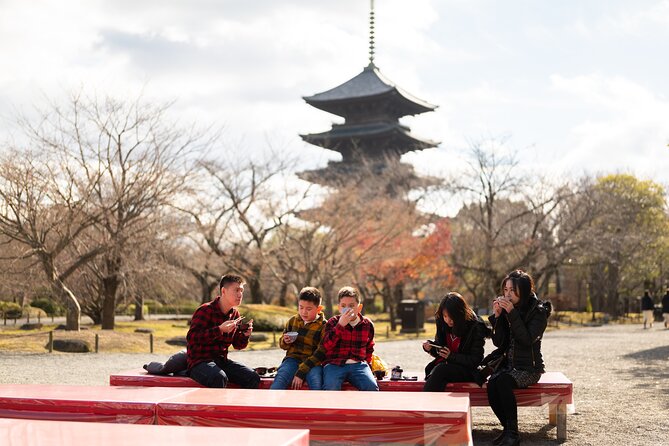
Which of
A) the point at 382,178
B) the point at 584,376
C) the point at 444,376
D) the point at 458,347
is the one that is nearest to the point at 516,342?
the point at 458,347

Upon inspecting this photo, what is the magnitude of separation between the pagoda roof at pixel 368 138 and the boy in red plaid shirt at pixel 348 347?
35068 millimetres

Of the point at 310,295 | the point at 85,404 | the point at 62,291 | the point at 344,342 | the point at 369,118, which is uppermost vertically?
the point at 369,118

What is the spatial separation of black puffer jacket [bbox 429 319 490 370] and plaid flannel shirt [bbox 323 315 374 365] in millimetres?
631

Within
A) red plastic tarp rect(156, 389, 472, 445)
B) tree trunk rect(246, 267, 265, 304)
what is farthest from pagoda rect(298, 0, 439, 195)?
red plastic tarp rect(156, 389, 472, 445)

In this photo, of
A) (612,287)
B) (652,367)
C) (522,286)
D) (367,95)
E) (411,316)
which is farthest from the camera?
(367,95)

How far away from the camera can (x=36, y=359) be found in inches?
560

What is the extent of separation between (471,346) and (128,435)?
3.74m

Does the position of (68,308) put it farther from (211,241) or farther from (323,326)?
(323,326)

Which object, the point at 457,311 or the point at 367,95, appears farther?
the point at 367,95

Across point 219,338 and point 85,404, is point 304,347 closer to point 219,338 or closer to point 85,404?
point 219,338

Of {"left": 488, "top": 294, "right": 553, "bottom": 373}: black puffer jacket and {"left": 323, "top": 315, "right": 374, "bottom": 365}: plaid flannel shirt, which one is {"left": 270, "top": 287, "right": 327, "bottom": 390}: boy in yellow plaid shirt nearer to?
{"left": 323, "top": 315, "right": 374, "bottom": 365}: plaid flannel shirt

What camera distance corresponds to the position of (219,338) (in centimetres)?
669

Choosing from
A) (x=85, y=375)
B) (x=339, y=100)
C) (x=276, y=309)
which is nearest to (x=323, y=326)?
(x=85, y=375)

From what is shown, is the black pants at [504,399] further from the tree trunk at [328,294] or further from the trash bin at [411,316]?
the tree trunk at [328,294]
